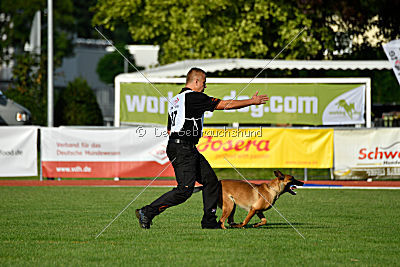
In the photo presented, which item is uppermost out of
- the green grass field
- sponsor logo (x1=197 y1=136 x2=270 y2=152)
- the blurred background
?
the blurred background

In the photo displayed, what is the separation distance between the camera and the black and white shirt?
9062 mm

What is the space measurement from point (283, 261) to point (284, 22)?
21.4 m

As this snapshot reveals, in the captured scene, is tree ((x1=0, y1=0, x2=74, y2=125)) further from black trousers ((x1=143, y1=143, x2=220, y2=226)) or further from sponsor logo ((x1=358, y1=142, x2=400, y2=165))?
black trousers ((x1=143, y1=143, x2=220, y2=226))

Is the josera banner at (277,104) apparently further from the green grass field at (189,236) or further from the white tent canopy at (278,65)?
the green grass field at (189,236)

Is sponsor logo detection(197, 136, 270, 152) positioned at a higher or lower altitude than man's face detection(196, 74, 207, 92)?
lower

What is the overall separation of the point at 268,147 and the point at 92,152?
428 centimetres

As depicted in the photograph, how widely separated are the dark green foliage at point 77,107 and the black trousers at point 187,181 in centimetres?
1829

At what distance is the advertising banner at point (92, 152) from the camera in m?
18.5

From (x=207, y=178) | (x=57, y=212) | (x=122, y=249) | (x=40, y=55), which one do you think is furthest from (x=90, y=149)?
(x=40, y=55)

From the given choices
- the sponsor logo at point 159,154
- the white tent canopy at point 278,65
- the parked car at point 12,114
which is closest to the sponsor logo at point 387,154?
the white tent canopy at point 278,65

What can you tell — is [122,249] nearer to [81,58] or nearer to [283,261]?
[283,261]

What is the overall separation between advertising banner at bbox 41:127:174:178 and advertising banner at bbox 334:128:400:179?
446 cm

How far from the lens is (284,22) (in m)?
27.8

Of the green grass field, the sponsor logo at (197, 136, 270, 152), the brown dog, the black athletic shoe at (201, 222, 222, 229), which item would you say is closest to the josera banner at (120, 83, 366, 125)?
the sponsor logo at (197, 136, 270, 152)
